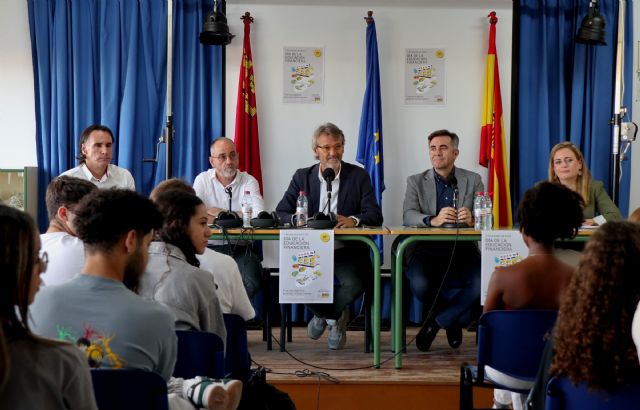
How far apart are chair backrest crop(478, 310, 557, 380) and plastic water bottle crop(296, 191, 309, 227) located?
212cm

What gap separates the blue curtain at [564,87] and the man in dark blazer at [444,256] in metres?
0.96

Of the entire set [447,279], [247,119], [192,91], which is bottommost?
[447,279]

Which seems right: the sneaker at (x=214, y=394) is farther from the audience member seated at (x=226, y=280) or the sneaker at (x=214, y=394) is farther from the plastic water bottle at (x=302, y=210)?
the plastic water bottle at (x=302, y=210)

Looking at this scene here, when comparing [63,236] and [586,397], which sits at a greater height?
[63,236]

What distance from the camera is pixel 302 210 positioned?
465 cm

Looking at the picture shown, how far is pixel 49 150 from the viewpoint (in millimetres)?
5531

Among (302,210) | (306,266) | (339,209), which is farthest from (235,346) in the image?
(339,209)

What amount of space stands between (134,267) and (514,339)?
4.22ft

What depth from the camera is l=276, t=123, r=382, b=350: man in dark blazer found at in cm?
448

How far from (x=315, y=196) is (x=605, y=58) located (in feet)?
8.05

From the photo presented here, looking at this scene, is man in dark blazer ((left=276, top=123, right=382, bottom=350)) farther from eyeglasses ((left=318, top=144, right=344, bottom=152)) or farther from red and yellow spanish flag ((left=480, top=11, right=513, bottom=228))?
red and yellow spanish flag ((left=480, top=11, right=513, bottom=228))

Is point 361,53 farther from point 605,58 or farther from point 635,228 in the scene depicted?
point 635,228

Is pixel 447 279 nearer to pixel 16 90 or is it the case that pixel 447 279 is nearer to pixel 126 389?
pixel 126 389

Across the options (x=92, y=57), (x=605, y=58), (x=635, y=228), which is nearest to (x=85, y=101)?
(x=92, y=57)
